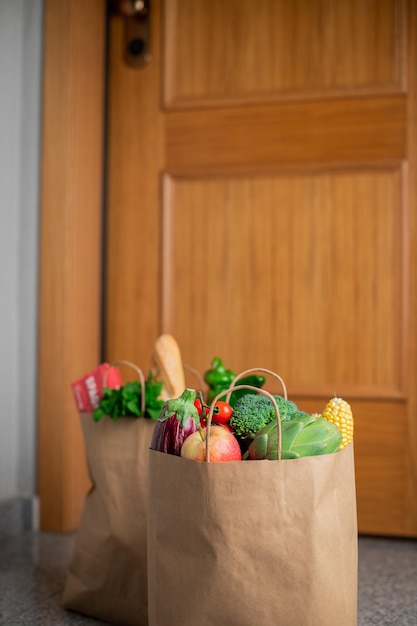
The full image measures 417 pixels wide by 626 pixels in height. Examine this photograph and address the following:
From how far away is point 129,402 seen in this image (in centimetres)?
130

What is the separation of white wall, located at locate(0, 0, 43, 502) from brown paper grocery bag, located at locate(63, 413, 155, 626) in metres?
0.70

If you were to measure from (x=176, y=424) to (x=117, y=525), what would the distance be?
1.21 feet

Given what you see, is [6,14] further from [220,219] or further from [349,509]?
[349,509]

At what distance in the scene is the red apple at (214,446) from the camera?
0.98 metres

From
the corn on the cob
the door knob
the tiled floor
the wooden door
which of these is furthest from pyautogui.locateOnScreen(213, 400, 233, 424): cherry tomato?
the door knob

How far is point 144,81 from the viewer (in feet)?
6.88

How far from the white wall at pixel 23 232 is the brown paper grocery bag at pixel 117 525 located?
70cm

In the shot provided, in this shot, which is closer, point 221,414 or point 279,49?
point 221,414

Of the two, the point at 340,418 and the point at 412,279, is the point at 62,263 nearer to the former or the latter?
the point at 412,279

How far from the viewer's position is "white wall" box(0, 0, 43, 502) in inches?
78.5

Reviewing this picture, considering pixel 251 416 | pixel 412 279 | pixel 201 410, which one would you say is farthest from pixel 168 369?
pixel 412 279

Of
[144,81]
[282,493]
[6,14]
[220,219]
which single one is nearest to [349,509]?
[282,493]

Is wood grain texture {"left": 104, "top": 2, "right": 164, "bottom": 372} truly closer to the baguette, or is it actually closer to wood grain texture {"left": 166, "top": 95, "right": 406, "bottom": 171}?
wood grain texture {"left": 166, "top": 95, "right": 406, "bottom": 171}

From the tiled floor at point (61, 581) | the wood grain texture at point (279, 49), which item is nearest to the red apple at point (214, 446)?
the tiled floor at point (61, 581)
